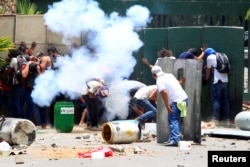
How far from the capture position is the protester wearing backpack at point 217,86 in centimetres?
1927

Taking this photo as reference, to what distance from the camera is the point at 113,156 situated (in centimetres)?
1344

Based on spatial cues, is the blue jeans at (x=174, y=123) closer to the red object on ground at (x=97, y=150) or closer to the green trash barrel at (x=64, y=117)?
the red object on ground at (x=97, y=150)

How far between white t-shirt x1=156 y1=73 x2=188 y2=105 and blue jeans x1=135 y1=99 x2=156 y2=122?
2.25 meters

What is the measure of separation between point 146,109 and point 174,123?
2.73 metres

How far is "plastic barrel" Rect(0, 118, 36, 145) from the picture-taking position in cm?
1492

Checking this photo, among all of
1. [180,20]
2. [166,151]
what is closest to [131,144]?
[166,151]

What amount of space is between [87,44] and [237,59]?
3696 millimetres

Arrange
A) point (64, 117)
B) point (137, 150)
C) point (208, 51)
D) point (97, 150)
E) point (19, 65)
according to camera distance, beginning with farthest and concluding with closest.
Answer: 1. point (208, 51)
2. point (19, 65)
3. point (64, 117)
4. point (137, 150)
5. point (97, 150)

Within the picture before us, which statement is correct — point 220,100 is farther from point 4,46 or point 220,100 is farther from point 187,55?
point 4,46

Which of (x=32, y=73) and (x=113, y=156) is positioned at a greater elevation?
(x=32, y=73)

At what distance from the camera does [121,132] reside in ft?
50.8

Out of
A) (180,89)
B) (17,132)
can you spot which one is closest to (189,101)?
(180,89)

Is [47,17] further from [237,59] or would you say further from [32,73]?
[237,59]

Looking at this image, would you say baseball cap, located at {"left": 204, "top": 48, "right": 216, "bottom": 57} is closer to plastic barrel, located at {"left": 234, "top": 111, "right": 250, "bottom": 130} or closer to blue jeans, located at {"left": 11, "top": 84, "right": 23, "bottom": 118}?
plastic barrel, located at {"left": 234, "top": 111, "right": 250, "bottom": 130}
